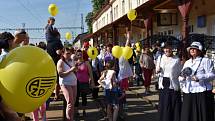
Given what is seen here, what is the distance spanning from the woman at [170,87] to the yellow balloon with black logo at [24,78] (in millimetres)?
4782

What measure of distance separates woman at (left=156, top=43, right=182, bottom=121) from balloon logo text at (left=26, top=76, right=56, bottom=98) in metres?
4.72

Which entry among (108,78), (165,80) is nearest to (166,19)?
(108,78)

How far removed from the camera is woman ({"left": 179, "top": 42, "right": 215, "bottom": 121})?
279 inches

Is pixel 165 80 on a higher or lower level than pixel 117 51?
lower

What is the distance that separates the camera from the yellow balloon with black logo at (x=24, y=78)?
3246mm

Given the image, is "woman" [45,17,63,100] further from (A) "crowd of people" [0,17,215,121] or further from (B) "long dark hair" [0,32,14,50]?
(B) "long dark hair" [0,32,14,50]

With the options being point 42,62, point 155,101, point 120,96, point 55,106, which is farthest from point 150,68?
point 42,62

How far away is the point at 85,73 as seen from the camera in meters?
10.3

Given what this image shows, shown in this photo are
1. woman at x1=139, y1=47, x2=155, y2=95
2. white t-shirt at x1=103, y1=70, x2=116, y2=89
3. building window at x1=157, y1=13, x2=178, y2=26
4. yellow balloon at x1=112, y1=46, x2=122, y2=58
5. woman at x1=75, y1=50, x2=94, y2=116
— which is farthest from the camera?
building window at x1=157, y1=13, x2=178, y2=26

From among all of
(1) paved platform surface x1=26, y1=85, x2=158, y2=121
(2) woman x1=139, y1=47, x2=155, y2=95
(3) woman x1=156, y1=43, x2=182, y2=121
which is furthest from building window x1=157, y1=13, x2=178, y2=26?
(3) woman x1=156, y1=43, x2=182, y2=121

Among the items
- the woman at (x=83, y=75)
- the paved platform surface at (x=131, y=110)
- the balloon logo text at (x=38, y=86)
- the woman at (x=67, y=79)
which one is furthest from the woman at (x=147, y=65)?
the balloon logo text at (x=38, y=86)

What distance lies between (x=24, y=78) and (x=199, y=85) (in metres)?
4.51

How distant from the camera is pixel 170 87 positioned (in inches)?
311

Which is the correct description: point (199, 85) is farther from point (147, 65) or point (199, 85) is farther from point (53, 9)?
point (147, 65)
